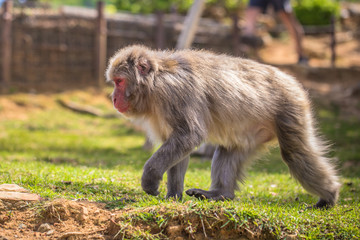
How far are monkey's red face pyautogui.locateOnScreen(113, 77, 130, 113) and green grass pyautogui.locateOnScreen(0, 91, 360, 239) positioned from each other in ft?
3.17

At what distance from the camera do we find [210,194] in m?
4.89

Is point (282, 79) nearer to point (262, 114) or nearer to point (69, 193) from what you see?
point (262, 114)

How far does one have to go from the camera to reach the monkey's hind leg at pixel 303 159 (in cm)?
500

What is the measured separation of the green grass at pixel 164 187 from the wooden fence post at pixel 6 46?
2900 mm

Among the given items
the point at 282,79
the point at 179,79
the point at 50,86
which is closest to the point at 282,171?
the point at 282,79

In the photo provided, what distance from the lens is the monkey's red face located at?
15.2 feet

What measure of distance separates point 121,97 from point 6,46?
10.6 meters

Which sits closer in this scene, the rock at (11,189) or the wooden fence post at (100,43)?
the rock at (11,189)

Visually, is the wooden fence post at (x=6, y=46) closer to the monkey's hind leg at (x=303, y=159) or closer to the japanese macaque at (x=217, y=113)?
the japanese macaque at (x=217, y=113)

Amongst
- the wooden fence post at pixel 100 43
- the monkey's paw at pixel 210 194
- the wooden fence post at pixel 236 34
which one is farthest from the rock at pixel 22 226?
the wooden fence post at pixel 236 34

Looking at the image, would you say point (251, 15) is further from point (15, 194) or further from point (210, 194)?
point (15, 194)

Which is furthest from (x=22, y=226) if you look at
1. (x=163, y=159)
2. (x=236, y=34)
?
(x=236, y=34)

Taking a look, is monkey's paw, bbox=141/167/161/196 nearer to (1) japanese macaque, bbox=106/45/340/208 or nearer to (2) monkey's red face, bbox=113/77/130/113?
(1) japanese macaque, bbox=106/45/340/208

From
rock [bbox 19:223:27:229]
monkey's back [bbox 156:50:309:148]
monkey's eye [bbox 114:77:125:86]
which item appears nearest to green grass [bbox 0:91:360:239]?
rock [bbox 19:223:27:229]
